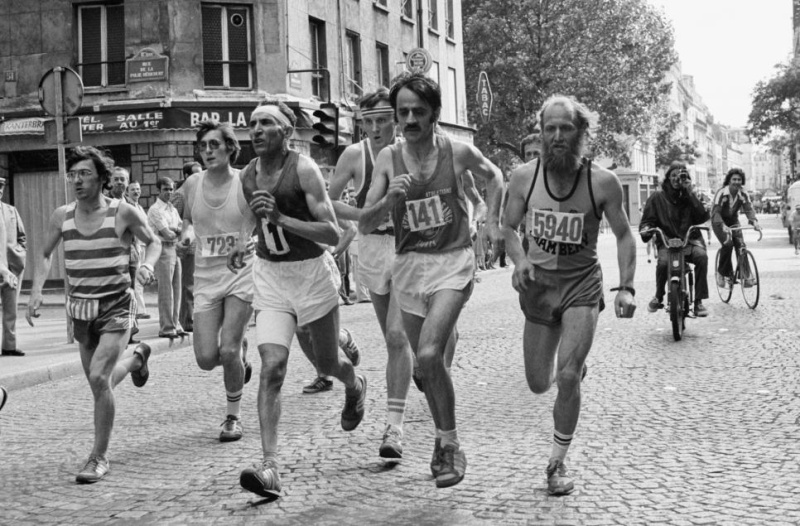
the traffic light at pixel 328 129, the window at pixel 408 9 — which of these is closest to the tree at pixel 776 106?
the window at pixel 408 9

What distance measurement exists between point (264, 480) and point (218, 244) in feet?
7.05

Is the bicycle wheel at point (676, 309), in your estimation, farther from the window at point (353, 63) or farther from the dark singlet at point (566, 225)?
the window at point (353, 63)

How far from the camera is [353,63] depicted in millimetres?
29484

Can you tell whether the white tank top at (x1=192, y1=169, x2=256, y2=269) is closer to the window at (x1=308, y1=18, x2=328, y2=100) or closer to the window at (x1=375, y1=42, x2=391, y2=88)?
the window at (x1=308, y1=18, x2=328, y2=100)

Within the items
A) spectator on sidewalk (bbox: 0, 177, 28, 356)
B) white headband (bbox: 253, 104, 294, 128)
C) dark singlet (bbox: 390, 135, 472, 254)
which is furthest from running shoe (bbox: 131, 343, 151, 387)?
spectator on sidewalk (bbox: 0, 177, 28, 356)

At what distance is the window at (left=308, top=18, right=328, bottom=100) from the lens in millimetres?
26562

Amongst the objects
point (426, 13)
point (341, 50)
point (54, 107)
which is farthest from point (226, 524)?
point (426, 13)

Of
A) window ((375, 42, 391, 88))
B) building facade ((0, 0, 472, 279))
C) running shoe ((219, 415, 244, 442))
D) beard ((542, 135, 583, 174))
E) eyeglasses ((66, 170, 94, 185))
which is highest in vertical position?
window ((375, 42, 391, 88))

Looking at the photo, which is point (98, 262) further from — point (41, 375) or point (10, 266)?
point (10, 266)

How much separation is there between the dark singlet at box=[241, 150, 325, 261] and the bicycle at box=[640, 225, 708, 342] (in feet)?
19.8

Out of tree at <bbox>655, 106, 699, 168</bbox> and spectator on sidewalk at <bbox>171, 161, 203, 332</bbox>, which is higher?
tree at <bbox>655, 106, 699, 168</bbox>

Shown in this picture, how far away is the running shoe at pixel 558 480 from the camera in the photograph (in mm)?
4758

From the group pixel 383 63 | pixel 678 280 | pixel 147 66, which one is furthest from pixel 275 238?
pixel 383 63

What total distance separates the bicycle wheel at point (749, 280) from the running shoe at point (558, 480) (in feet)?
31.2
